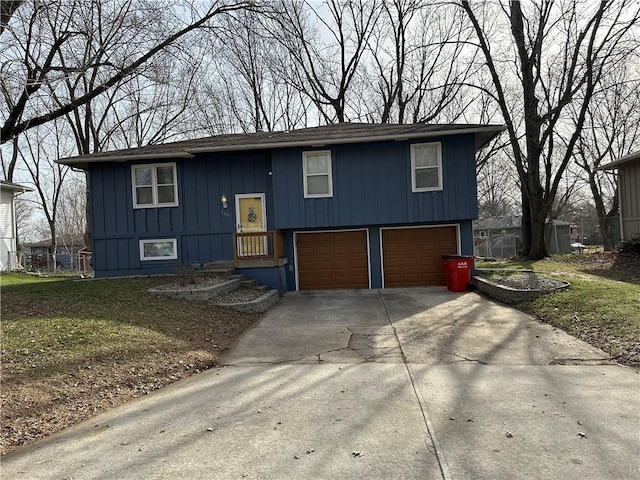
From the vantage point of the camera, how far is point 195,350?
633cm

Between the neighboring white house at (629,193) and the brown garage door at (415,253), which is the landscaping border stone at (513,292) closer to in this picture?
the brown garage door at (415,253)

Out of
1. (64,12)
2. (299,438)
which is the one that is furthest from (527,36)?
(299,438)

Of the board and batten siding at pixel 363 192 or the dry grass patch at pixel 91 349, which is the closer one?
the dry grass patch at pixel 91 349

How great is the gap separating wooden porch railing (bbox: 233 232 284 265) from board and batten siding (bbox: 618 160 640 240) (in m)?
14.3

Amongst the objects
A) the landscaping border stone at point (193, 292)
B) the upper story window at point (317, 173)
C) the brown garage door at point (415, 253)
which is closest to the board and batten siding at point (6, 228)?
the landscaping border stone at point (193, 292)

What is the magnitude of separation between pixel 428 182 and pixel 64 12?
966 cm

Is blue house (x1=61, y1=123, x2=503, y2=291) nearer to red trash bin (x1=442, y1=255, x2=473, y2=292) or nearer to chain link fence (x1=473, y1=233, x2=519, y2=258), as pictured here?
red trash bin (x1=442, y1=255, x2=473, y2=292)

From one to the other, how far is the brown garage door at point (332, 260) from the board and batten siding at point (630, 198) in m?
11.6

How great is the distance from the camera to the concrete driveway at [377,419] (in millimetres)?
3107

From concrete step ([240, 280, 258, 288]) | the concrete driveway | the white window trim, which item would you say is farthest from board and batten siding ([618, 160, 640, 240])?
the white window trim

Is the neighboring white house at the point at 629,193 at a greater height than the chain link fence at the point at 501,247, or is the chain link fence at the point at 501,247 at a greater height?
the neighboring white house at the point at 629,193

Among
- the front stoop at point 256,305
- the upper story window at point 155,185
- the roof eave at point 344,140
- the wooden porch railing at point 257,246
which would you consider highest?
the roof eave at point 344,140

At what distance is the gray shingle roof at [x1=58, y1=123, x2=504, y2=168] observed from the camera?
12.3 m

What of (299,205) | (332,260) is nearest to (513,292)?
(332,260)
